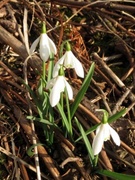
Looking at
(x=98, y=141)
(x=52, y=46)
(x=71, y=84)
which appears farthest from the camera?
(x=71, y=84)

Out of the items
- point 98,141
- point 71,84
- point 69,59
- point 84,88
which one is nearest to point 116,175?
point 98,141

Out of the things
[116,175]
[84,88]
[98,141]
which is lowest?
[116,175]

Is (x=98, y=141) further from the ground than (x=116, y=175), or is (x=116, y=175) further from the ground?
(x=98, y=141)

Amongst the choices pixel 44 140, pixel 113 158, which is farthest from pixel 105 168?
pixel 44 140

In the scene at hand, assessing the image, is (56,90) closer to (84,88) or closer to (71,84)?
(84,88)

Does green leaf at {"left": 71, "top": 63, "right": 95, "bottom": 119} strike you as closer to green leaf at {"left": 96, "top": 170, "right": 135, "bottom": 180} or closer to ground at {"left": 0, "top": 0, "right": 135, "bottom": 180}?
ground at {"left": 0, "top": 0, "right": 135, "bottom": 180}

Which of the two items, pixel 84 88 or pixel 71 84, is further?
pixel 71 84

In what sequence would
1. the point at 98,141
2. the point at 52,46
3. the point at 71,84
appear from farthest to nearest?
the point at 71,84 → the point at 52,46 → the point at 98,141

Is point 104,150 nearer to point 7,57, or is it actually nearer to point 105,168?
point 105,168
